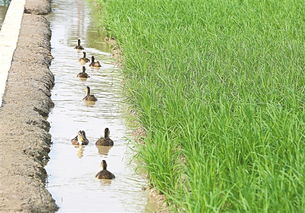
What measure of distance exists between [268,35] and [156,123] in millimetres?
4097

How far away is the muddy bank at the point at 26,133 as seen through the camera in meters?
5.38

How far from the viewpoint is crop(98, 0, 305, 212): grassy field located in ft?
16.0

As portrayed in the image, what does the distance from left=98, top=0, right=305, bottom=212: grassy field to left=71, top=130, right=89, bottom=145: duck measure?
47 cm

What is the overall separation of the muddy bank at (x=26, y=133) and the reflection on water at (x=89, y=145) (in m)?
0.11

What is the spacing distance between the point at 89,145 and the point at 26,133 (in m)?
0.53

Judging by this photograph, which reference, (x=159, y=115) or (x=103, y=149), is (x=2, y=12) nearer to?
(x=103, y=149)

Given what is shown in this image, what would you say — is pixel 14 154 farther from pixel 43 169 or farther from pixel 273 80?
pixel 273 80

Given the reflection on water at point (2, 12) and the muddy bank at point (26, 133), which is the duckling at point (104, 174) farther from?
the reflection on water at point (2, 12)

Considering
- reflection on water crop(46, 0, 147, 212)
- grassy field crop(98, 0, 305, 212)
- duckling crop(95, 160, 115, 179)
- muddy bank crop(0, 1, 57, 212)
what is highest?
grassy field crop(98, 0, 305, 212)

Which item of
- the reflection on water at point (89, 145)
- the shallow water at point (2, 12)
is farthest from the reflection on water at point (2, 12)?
the reflection on water at point (89, 145)

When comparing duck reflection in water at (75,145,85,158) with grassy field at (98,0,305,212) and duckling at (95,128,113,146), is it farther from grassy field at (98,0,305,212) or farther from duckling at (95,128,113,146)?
grassy field at (98,0,305,212)

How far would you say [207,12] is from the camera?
12500 millimetres

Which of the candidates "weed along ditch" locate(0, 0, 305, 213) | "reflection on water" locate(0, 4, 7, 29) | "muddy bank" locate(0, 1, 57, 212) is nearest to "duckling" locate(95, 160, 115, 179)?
"weed along ditch" locate(0, 0, 305, 213)

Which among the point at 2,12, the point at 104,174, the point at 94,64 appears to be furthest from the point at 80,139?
the point at 2,12
